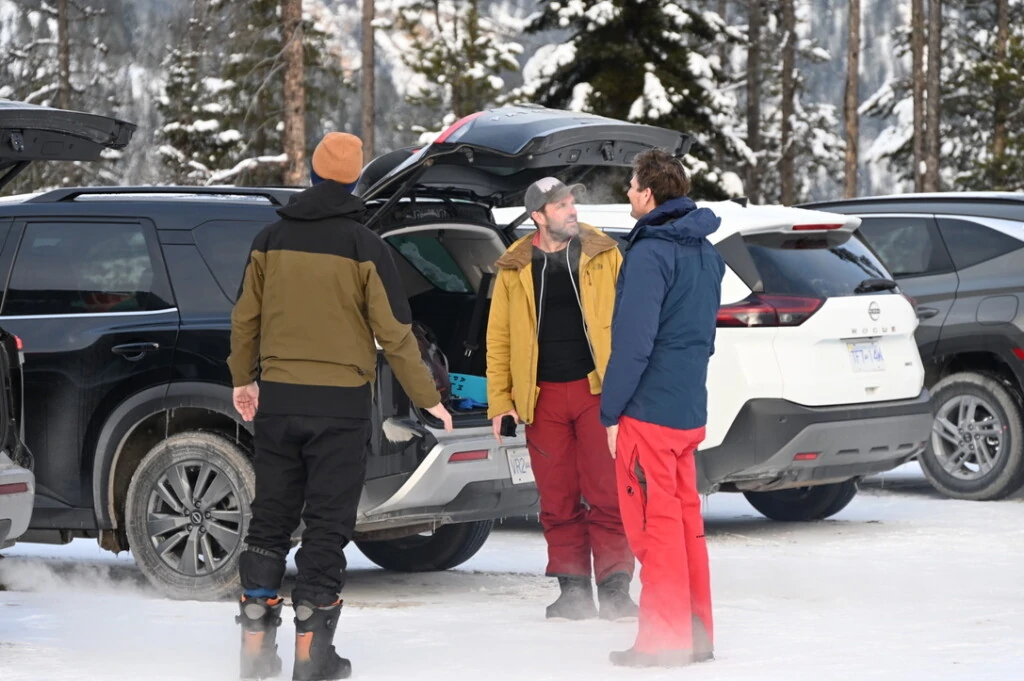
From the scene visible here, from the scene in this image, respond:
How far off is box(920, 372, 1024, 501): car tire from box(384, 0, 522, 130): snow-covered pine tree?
131ft

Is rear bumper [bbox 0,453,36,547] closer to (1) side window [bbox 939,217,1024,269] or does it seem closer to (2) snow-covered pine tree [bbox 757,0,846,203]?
(1) side window [bbox 939,217,1024,269]

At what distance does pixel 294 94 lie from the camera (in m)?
24.9

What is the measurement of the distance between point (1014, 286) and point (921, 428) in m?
2.27

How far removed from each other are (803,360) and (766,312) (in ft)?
1.08

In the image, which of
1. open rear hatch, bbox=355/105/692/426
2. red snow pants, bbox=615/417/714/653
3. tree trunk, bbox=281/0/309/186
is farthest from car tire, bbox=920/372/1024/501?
tree trunk, bbox=281/0/309/186

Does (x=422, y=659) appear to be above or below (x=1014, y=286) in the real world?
below

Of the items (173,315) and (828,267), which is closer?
(173,315)

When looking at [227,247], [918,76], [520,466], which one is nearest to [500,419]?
[520,466]

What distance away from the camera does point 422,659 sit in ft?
19.0

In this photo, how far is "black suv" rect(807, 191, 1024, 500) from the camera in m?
10.7

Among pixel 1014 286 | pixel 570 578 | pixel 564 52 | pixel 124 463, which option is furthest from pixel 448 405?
pixel 564 52

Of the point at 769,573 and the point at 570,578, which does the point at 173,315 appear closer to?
the point at 570,578

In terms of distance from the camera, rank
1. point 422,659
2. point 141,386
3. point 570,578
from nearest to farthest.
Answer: point 422,659 → point 570,578 → point 141,386

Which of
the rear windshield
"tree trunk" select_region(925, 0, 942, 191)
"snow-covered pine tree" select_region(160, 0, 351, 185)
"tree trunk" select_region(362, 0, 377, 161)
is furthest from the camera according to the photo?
"snow-covered pine tree" select_region(160, 0, 351, 185)
